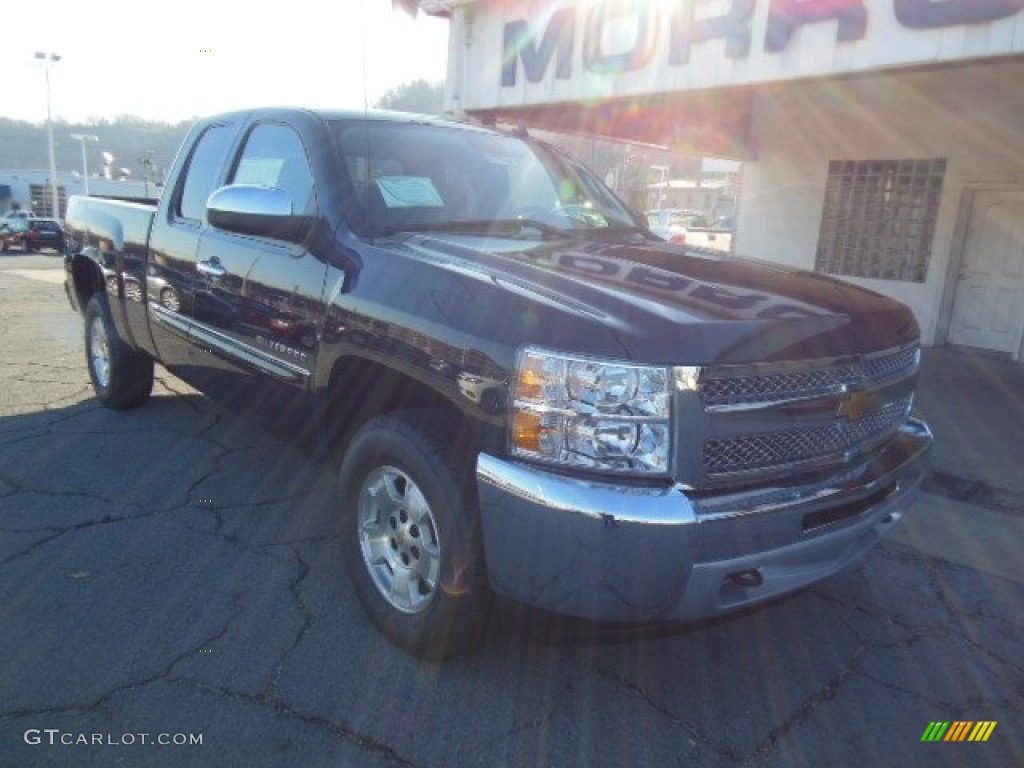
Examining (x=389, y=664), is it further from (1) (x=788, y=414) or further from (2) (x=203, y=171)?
(2) (x=203, y=171)

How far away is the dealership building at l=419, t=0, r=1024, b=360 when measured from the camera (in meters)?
7.29

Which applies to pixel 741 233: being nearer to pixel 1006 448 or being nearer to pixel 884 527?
pixel 1006 448

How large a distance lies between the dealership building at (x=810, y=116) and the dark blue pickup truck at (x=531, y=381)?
4.52 meters

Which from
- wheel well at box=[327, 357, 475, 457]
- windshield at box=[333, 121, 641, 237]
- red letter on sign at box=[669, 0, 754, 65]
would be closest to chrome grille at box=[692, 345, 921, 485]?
wheel well at box=[327, 357, 475, 457]

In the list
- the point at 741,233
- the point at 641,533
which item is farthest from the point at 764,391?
the point at 741,233

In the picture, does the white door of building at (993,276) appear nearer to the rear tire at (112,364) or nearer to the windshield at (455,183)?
the windshield at (455,183)

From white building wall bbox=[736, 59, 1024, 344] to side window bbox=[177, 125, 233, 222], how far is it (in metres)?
6.12

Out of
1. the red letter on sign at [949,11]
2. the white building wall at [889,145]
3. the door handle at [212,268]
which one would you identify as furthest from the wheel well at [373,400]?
the white building wall at [889,145]

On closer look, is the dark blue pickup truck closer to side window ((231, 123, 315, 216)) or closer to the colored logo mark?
side window ((231, 123, 315, 216))

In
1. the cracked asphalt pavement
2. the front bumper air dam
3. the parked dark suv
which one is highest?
the front bumper air dam

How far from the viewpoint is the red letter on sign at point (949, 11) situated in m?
5.54

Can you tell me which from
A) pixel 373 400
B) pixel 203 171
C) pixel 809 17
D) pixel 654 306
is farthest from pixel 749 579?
pixel 809 17

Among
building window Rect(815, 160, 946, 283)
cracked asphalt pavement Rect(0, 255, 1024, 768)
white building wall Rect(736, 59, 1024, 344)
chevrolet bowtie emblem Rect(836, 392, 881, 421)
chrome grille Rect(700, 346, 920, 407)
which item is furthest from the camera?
building window Rect(815, 160, 946, 283)

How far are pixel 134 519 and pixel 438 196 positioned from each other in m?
2.11
